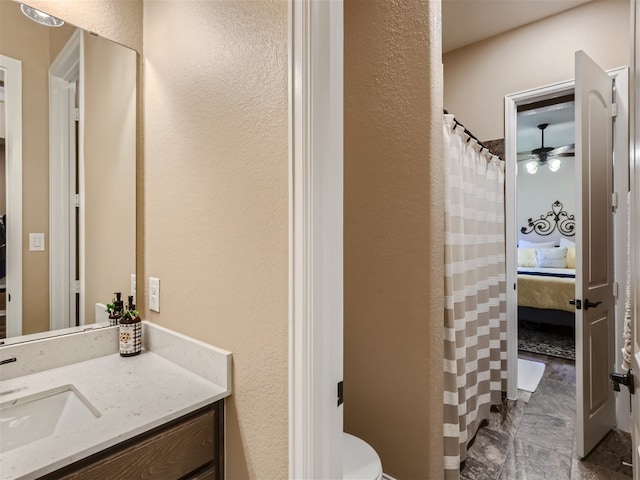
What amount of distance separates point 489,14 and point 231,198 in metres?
2.70

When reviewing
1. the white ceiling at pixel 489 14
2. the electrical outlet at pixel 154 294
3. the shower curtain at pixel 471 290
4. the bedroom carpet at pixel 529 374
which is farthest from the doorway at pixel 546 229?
the electrical outlet at pixel 154 294

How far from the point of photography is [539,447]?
82.0 inches

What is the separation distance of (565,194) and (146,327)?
6995 millimetres

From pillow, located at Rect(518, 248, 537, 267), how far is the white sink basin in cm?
618

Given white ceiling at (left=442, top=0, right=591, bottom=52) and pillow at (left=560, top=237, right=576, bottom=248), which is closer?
white ceiling at (left=442, top=0, right=591, bottom=52)

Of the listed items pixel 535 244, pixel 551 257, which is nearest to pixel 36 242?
pixel 551 257

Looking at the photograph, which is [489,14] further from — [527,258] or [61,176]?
[527,258]

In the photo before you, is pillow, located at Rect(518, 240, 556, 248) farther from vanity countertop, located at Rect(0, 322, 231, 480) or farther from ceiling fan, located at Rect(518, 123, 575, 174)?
vanity countertop, located at Rect(0, 322, 231, 480)

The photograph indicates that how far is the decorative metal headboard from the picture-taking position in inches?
237

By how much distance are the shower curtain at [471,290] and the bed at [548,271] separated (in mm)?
2127

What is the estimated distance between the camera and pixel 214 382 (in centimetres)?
108

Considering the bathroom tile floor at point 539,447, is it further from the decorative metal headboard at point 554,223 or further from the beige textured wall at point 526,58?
the decorative metal headboard at point 554,223

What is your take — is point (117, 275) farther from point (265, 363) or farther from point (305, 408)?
point (305, 408)

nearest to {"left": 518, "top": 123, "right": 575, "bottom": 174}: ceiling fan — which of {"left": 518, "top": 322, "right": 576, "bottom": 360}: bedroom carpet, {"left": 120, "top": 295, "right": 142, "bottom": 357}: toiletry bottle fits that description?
{"left": 518, "top": 322, "right": 576, "bottom": 360}: bedroom carpet
